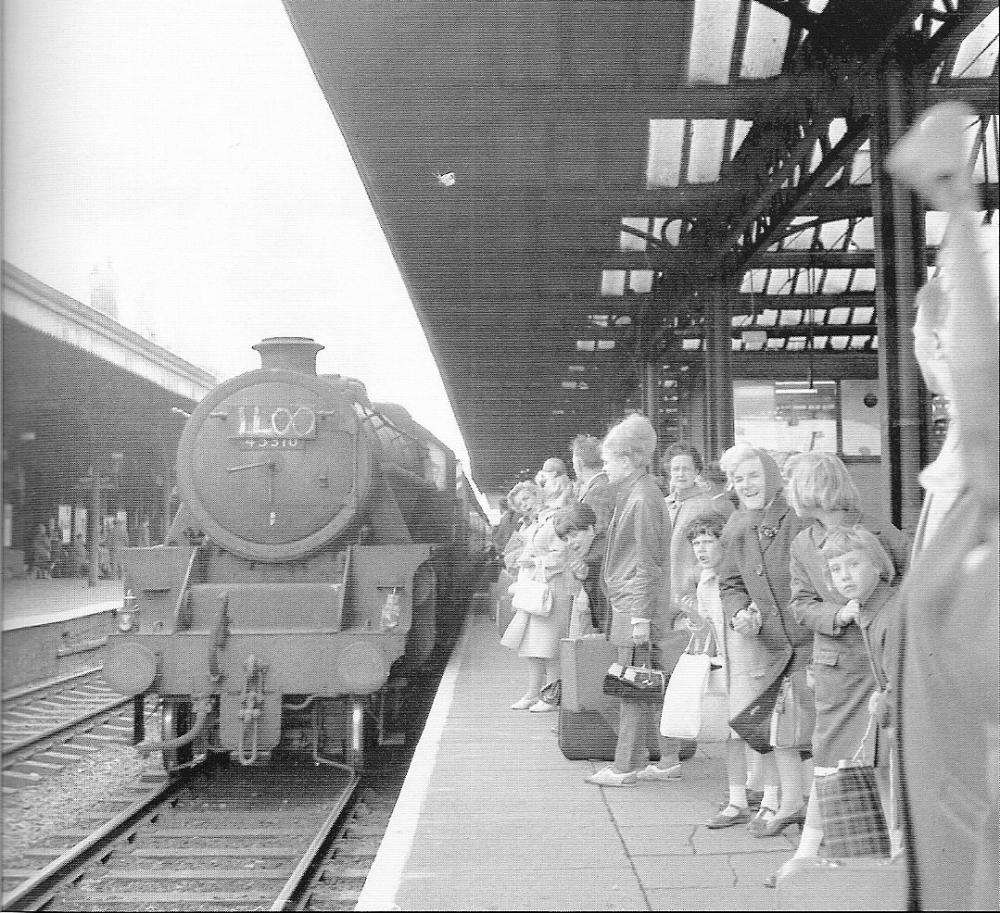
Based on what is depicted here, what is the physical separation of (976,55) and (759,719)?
5.72 metres

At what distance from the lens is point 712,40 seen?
7.41 meters

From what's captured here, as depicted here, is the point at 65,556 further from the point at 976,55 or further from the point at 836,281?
the point at 836,281

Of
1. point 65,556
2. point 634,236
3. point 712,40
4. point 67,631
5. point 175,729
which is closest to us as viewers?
point 175,729

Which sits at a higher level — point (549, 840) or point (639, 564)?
point (639, 564)

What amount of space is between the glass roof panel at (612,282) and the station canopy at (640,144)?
0.05m

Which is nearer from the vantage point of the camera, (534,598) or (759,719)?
(759,719)

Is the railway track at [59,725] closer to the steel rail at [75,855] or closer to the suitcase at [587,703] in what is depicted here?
the steel rail at [75,855]

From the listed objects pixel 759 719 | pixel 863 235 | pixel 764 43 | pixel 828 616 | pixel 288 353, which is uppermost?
pixel 863 235

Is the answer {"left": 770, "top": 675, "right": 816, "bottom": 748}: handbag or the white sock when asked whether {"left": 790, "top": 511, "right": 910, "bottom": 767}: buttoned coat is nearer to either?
the white sock

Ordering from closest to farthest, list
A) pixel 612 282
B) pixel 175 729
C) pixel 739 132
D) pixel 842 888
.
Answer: pixel 842 888 < pixel 175 729 < pixel 739 132 < pixel 612 282

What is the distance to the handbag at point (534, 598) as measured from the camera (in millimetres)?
6000

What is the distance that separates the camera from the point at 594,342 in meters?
21.3

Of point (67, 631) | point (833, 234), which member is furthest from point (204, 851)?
point (833, 234)

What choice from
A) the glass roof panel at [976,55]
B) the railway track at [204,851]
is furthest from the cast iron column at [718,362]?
the railway track at [204,851]
